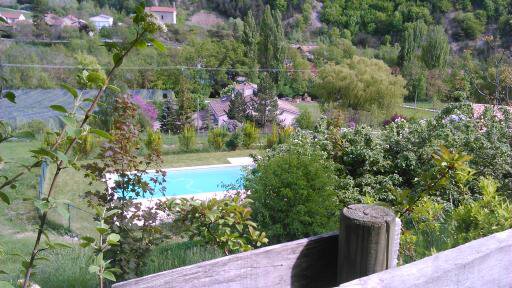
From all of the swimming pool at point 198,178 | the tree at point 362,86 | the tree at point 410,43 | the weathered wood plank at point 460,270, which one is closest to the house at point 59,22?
the tree at point 362,86

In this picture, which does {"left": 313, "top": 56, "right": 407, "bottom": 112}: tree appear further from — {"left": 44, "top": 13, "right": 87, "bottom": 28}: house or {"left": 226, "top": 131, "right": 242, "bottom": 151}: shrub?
{"left": 44, "top": 13, "right": 87, "bottom": 28}: house

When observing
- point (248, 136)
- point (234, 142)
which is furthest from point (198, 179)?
point (248, 136)

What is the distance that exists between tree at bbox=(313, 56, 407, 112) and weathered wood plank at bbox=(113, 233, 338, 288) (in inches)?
869

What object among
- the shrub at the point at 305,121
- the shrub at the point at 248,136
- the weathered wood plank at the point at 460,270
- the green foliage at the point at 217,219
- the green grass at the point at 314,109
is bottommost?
the green grass at the point at 314,109

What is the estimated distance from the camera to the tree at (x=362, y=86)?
23.1 m

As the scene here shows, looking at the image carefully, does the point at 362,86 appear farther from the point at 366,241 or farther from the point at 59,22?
the point at 59,22

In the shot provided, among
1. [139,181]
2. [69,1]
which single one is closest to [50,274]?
[139,181]

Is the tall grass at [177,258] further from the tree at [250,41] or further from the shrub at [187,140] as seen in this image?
the tree at [250,41]

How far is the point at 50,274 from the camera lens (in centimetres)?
299

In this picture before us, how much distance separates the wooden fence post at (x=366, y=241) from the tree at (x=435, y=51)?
4013cm

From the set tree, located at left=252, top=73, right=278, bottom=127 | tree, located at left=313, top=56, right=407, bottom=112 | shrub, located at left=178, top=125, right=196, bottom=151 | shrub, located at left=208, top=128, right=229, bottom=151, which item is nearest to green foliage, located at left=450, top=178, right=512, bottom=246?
shrub, located at left=208, top=128, right=229, bottom=151

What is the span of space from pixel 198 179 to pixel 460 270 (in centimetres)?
1129

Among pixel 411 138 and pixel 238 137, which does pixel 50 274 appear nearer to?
pixel 411 138

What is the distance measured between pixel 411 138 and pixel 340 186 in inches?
32.8
